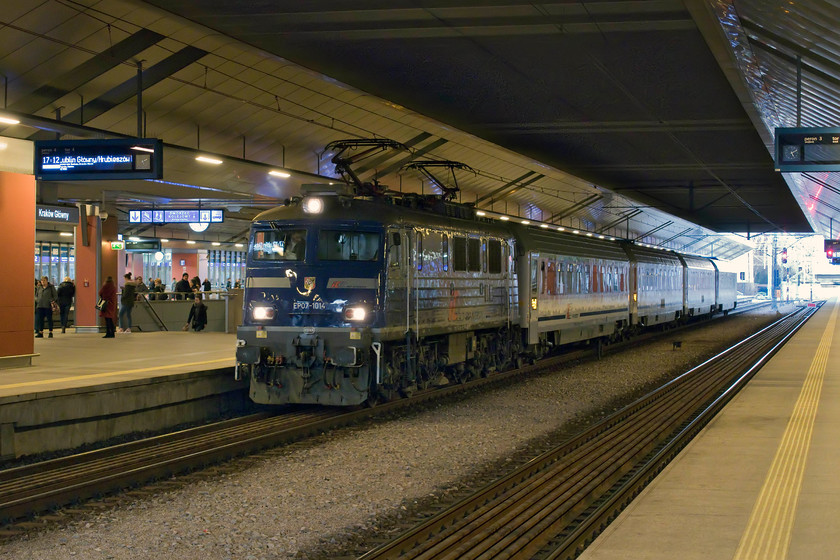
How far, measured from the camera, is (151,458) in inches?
414

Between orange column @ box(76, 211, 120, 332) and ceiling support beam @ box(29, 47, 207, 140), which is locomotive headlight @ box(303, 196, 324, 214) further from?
orange column @ box(76, 211, 120, 332)

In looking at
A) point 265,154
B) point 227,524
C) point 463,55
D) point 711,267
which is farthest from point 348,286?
point 711,267

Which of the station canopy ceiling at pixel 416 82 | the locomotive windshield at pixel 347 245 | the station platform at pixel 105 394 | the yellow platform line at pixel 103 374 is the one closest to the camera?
the station platform at pixel 105 394

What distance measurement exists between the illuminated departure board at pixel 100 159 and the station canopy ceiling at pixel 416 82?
501mm

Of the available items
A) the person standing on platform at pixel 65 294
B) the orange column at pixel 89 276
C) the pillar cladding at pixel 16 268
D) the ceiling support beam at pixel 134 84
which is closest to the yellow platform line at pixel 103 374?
the pillar cladding at pixel 16 268

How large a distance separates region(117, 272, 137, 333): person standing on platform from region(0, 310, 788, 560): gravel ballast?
12.6 m

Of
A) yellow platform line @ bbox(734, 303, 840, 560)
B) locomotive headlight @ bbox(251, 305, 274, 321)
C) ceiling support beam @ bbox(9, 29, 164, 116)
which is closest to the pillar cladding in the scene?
ceiling support beam @ bbox(9, 29, 164, 116)

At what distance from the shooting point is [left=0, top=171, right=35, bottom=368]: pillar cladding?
15.2 metres

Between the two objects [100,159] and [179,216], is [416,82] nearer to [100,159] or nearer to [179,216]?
[100,159]

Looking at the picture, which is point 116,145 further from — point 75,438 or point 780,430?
point 780,430

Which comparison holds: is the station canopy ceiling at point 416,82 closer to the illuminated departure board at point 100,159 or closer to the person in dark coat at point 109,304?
the illuminated departure board at point 100,159

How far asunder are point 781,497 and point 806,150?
1011 centimetres

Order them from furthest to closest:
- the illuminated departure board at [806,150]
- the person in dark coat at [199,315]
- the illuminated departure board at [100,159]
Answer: the person in dark coat at [199,315] → the illuminated departure board at [806,150] → the illuminated departure board at [100,159]

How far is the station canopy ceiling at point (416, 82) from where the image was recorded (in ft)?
40.1
